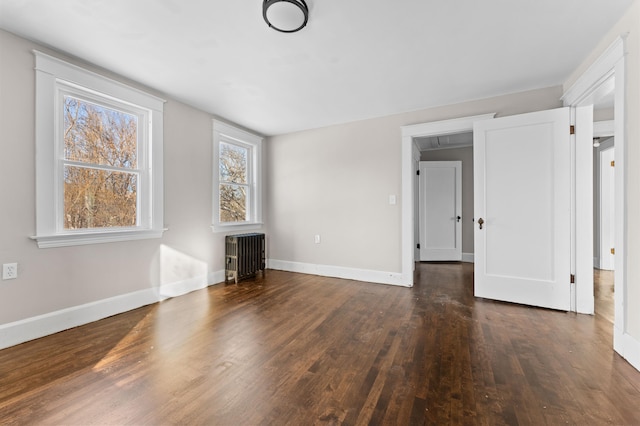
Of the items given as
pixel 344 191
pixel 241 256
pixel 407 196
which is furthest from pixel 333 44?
pixel 241 256

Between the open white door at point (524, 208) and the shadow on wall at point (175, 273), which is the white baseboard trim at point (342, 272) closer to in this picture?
the open white door at point (524, 208)

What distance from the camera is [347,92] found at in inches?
126

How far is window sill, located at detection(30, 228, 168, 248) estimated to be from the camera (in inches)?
Result: 90.8

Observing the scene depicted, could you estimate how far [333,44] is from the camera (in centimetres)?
227

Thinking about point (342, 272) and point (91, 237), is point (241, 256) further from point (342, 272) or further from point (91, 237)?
point (91, 237)

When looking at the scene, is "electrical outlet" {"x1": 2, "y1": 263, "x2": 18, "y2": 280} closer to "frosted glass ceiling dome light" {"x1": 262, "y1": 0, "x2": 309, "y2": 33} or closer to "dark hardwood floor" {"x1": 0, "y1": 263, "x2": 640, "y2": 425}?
"dark hardwood floor" {"x1": 0, "y1": 263, "x2": 640, "y2": 425}

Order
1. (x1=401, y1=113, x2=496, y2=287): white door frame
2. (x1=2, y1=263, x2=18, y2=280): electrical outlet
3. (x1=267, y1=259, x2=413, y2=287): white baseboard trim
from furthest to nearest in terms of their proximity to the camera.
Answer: (x1=267, y1=259, x2=413, y2=287): white baseboard trim, (x1=401, y1=113, x2=496, y2=287): white door frame, (x1=2, y1=263, x2=18, y2=280): electrical outlet

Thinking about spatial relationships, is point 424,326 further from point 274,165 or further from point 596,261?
point 596,261

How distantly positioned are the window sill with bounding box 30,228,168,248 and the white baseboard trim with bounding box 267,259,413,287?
2156mm

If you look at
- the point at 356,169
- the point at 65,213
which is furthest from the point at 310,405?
the point at 356,169

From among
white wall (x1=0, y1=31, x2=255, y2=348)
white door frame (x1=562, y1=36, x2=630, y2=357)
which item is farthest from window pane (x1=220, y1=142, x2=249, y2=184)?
white door frame (x1=562, y1=36, x2=630, y2=357)

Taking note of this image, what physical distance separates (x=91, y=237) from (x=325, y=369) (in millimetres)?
2496

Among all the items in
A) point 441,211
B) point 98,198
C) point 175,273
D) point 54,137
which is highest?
point 54,137

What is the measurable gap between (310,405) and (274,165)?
4023 millimetres
